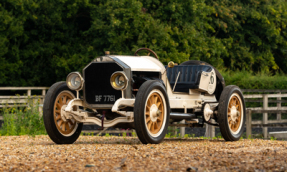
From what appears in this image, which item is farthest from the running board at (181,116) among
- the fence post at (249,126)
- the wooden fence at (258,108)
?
the wooden fence at (258,108)

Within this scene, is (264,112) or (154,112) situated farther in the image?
(264,112)

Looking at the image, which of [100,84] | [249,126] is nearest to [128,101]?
[100,84]

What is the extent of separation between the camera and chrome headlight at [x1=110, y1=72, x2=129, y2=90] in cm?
762

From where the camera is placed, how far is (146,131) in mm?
7352

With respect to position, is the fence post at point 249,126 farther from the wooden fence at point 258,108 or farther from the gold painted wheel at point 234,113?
the gold painted wheel at point 234,113

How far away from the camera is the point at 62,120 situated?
8.21 metres

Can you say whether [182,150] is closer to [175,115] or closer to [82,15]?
[175,115]

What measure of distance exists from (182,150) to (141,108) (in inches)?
35.3

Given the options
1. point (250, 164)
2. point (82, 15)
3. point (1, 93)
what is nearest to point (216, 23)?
point (82, 15)

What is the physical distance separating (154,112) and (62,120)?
1631mm

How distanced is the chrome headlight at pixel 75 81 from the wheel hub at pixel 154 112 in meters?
1.29

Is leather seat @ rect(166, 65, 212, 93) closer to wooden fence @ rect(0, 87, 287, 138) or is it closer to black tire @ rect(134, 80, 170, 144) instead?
black tire @ rect(134, 80, 170, 144)

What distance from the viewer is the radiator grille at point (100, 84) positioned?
8.02m

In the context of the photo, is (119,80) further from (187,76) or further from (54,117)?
(187,76)
